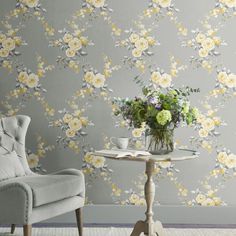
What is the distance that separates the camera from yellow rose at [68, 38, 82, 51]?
5.07m

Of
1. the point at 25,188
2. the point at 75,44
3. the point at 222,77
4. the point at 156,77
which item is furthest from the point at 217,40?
the point at 25,188

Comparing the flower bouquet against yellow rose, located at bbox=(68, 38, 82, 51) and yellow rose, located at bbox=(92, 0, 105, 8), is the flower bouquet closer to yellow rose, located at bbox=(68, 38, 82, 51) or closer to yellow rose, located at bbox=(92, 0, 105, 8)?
yellow rose, located at bbox=(68, 38, 82, 51)

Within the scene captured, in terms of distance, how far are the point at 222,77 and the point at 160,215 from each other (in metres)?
1.33

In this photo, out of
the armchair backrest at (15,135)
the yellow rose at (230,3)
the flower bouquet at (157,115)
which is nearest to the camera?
the flower bouquet at (157,115)

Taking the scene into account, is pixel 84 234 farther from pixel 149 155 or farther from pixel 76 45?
pixel 76 45

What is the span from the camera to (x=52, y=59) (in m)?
5.09

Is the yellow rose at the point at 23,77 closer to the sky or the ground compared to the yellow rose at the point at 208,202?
closer to the sky

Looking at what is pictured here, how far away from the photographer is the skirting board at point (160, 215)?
5070 mm

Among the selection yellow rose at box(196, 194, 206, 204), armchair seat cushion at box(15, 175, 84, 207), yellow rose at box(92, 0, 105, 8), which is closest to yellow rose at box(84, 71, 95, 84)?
yellow rose at box(92, 0, 105, 8)

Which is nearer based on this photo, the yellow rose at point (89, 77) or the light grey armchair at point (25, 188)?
the light grey armchair at point (25, 188)

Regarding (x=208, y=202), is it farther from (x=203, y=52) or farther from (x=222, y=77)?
(x=203, y=52)

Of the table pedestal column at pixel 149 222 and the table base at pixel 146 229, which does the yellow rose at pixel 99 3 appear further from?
the table base at pixel 146 229

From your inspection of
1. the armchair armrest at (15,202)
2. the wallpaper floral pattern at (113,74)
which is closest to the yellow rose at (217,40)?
the wallpaper floral pattern at (113,74)

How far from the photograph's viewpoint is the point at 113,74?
508cm
